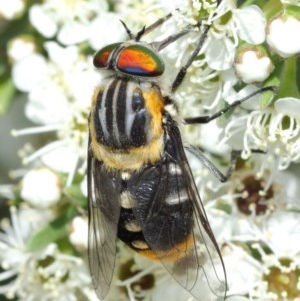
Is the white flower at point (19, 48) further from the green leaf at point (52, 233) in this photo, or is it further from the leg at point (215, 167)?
Answer: the leg at point (215, 167)

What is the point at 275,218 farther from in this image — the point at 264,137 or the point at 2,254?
the point at 2,254

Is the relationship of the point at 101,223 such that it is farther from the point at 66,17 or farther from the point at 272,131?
the point at 66,17

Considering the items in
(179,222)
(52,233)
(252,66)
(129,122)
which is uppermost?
(252,66)

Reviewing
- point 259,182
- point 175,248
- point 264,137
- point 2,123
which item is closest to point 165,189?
point 175,248

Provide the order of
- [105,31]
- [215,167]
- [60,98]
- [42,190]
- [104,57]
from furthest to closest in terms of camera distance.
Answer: [60,98], [105,31], [42,190], [215,167], [104,57]

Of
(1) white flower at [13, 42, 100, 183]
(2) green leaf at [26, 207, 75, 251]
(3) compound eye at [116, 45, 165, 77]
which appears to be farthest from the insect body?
(1) white flower at [13, 42, 100, 183]

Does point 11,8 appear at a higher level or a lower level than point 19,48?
higher

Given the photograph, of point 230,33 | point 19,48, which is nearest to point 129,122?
point 230,33
